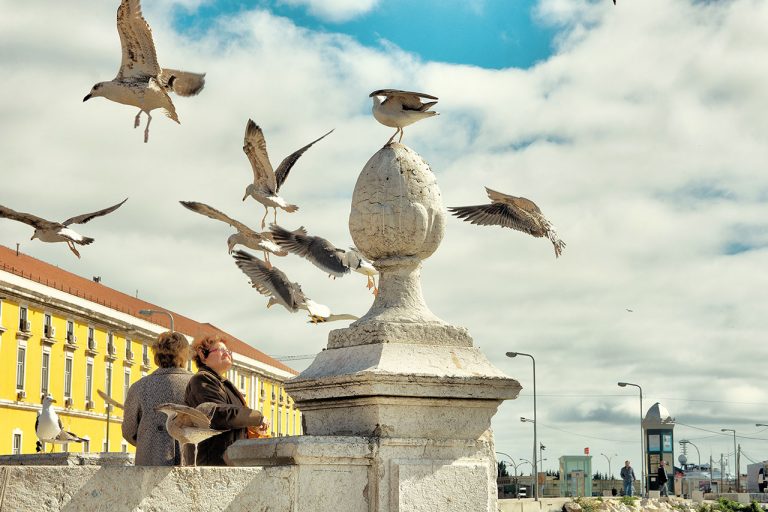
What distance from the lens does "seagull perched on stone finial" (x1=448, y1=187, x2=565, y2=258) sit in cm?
668

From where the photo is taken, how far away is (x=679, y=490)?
4691 centimetres

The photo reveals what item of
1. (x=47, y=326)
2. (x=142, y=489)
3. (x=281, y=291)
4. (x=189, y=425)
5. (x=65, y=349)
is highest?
(x=47, y=326)

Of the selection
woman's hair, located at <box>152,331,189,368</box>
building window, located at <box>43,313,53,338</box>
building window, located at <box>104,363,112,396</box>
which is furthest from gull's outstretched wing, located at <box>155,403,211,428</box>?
building window, located at <box>104,363,112,396</box>

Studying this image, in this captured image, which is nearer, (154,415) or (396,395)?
(396,395)

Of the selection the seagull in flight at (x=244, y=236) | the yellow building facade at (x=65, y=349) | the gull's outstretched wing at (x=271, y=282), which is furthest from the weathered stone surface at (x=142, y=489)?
the yellow building facade at (x=65, y=349)

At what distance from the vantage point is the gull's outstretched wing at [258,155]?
1203cm

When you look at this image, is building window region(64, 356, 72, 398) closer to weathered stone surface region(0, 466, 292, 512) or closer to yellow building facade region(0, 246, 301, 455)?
yellow building facade region(0, 246, 301, 455)

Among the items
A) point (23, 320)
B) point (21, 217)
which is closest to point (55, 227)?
point (21, 217)

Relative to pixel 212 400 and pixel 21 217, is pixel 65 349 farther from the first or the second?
pixel 212 400

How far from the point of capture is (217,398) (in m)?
5.05

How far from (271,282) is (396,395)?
437 centimetres

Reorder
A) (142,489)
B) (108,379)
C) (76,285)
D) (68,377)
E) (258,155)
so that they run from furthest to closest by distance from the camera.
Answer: (76,285), (108,379), (68,377), (258,155), (142,489)

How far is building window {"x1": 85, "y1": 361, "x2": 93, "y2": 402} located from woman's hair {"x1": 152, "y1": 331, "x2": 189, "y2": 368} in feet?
196

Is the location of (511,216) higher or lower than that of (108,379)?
lower
